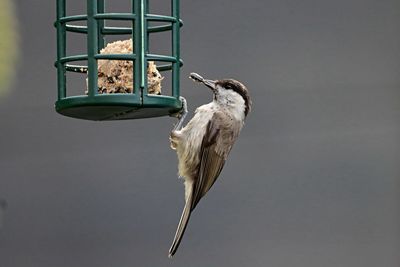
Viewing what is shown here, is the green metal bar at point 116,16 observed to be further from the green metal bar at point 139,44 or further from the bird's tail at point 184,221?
the bird's tail at point 184,221

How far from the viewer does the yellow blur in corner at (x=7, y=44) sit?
1413mm

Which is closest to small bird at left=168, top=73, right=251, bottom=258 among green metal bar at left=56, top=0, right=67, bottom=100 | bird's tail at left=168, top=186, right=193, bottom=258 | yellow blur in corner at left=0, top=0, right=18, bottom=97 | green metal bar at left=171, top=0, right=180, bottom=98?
bird's tail at left=168, top=186, right=193, bottom=258

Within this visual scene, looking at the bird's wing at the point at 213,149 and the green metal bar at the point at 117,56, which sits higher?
the green metal bar at the point at 117,56

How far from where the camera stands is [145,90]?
3.04 m

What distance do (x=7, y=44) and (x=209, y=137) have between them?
7.94 ft

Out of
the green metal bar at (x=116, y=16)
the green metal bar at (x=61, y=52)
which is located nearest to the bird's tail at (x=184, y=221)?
the green metal bar at (x=61, y=52)

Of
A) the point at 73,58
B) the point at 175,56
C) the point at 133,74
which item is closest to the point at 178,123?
the point at 175,56

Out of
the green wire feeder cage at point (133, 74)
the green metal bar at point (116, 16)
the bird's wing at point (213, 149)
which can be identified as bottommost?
the bird's wing at point (213, 149)

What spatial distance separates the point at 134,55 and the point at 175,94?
245 mm

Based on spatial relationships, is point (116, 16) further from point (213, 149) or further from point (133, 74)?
point (213, 149)

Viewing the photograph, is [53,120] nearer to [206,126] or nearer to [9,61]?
[206,126]

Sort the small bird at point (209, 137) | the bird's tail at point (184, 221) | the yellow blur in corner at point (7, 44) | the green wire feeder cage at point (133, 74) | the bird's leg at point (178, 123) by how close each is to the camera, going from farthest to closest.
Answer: the small bird at point (209, 137)
the bird's tail at point (184, 221)
the bird's leg at point (178, 123)
the green wire feeder cage at point (133, 74)
the yellow blur in corner at point (7, 44)

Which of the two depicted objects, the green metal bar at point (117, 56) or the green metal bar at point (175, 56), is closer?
the green metal bar at point (117, 56)

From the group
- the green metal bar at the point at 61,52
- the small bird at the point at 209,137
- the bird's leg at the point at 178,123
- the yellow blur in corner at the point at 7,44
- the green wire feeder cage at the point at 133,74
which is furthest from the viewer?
the small bird at the point at 209,137
